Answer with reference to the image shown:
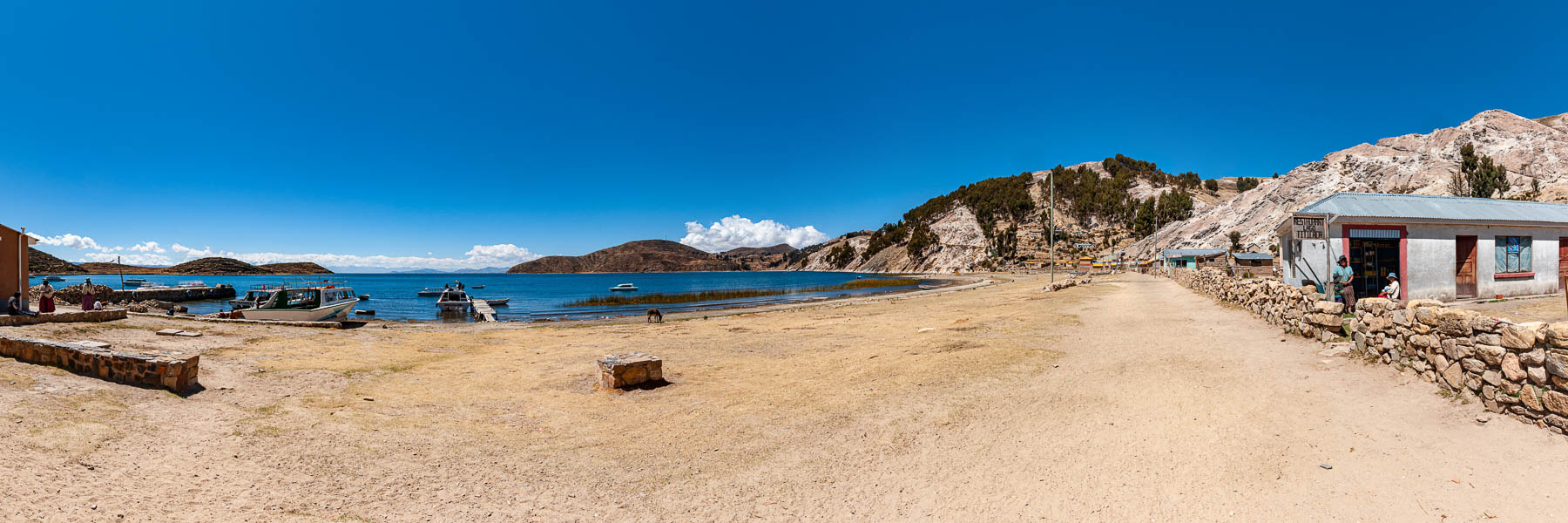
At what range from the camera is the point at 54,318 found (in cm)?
1387

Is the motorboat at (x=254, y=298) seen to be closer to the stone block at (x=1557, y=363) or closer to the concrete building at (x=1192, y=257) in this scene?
the stone block at (x=1557, y=363)

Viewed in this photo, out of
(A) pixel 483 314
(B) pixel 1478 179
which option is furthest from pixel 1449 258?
(B) pixel 1478 179

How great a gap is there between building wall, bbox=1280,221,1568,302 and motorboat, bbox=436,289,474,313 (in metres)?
50.4

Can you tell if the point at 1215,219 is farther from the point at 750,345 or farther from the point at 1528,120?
the point at 750,345

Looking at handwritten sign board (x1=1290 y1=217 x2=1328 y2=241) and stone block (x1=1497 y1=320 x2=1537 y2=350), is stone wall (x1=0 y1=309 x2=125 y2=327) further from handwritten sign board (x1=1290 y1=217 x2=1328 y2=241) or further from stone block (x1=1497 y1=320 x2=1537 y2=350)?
handwritten sign board (x1=1290 y1=217 x2=1328 y2=241)

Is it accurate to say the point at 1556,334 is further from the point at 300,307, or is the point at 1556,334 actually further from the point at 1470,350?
the point at 300,307

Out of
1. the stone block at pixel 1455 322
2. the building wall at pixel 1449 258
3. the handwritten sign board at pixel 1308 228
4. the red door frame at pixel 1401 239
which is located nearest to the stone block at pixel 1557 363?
the stone block at pixel 1455 322

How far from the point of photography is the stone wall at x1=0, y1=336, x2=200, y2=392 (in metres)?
7.85

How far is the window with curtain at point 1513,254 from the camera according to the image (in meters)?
16.9

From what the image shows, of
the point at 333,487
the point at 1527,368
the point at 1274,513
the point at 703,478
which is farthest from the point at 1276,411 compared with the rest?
the point at 333,487

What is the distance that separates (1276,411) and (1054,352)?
491cm

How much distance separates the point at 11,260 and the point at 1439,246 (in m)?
45.0

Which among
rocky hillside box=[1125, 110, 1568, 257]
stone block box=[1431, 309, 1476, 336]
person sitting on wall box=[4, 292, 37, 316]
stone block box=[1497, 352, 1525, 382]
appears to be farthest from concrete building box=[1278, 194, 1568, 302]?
rocky hillside box=[1125, 110, 1568, 257]

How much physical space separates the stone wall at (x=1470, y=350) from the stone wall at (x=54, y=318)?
26029 mm
